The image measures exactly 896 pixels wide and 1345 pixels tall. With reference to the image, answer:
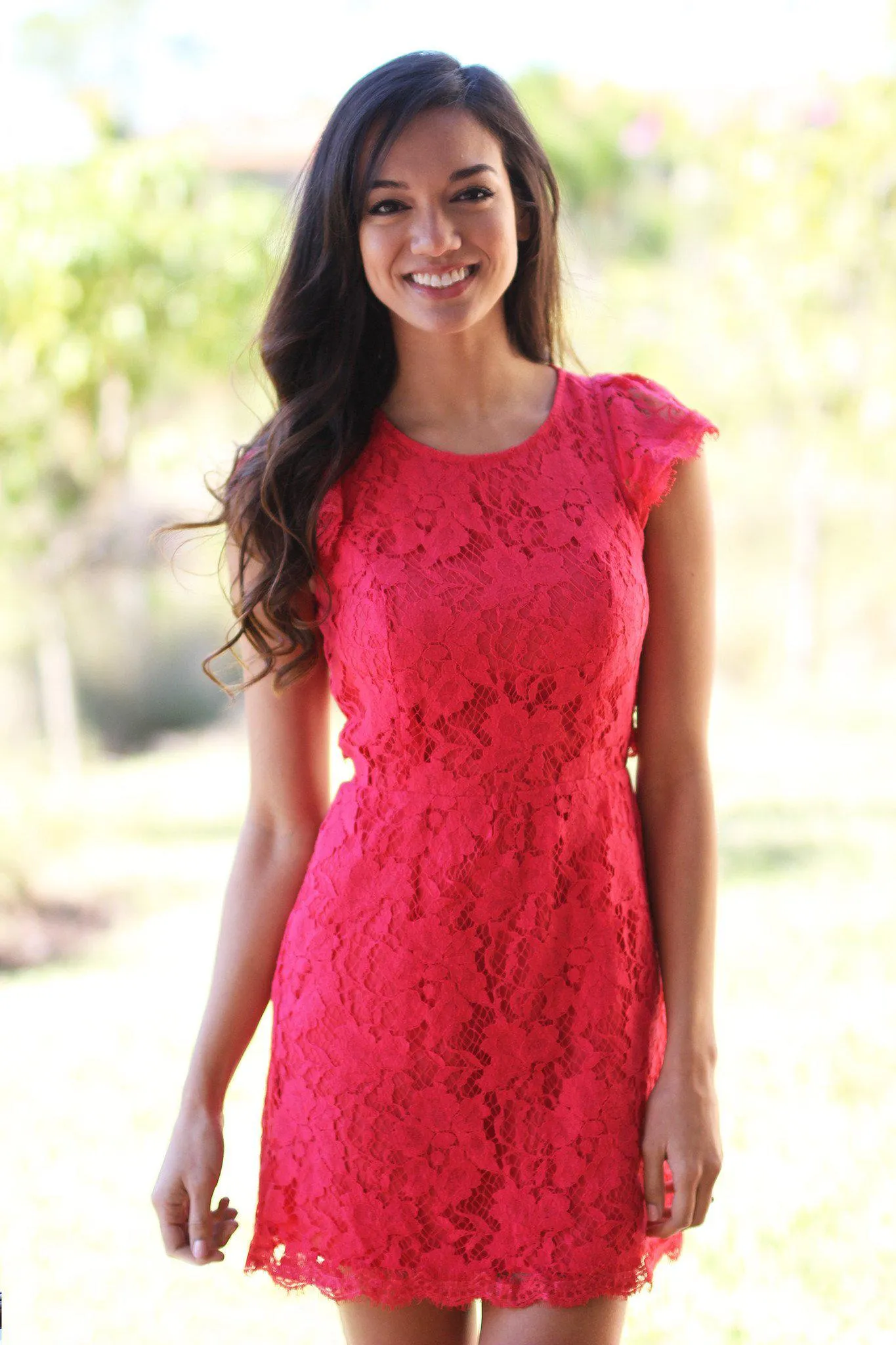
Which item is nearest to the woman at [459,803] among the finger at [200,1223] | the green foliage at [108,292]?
the finger at [200,1223]

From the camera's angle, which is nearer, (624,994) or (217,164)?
(624,994)

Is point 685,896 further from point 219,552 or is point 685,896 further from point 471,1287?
point 219,552

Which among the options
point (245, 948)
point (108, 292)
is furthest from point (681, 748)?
point (108, 292)

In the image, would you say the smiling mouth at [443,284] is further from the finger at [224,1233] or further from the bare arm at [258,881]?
the finger at [224,1233]

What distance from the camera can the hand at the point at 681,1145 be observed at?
57.3 inches

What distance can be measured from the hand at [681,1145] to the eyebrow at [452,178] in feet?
3.15

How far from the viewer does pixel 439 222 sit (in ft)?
5.11

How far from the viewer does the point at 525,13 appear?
8.27 meters

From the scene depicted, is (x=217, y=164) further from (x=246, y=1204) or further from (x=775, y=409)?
(x=246, y=1204)

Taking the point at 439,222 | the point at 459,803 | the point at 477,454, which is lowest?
the point at 459,803

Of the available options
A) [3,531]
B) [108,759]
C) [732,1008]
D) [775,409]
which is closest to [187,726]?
[108,759]

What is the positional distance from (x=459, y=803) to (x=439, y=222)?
2.03ft

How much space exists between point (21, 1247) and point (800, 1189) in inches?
69.0

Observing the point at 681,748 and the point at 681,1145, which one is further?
the point at 681,748
